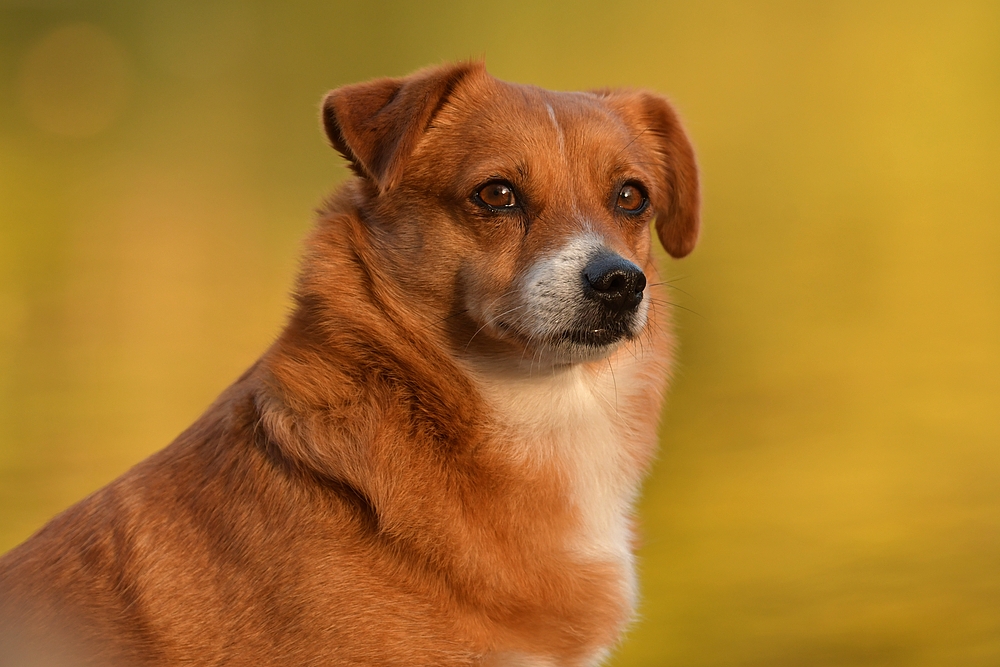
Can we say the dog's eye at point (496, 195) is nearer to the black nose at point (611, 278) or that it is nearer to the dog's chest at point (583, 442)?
the black nose at point (611, 278)

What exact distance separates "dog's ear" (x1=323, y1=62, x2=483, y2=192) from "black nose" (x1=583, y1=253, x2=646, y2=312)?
0.61 metres

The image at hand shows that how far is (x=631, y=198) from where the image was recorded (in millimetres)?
3494

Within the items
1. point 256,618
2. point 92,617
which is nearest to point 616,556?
point 256,618

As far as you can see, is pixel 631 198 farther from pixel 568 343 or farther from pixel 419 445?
pixel 419 445

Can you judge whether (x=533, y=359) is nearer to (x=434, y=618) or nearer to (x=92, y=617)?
(x=434, y=618)

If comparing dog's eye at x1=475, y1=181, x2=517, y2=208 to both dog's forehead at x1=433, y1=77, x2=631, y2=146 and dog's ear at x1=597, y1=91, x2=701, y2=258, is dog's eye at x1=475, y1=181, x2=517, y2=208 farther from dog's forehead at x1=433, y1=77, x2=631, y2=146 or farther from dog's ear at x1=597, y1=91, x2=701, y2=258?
dog's ear at x1=597, y1=91, x2=701, y2=258

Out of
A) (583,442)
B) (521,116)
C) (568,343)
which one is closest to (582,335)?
(568,343)

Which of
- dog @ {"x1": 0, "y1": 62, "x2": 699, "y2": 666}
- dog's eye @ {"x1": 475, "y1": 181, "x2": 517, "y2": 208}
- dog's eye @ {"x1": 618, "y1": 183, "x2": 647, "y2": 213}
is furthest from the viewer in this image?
dog's eye @ {"x1": 618, "y1": 183, "x2": 647, "y2": 213}

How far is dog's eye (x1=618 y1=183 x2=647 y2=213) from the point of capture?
3459mm

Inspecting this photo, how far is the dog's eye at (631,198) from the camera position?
3.46m

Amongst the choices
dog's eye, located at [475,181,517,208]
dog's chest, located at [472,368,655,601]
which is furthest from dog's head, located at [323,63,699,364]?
dog's chest, located at [472,368,655,601]

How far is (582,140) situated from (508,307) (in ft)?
1.98

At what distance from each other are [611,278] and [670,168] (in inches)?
40.1

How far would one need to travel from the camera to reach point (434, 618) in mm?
2758
